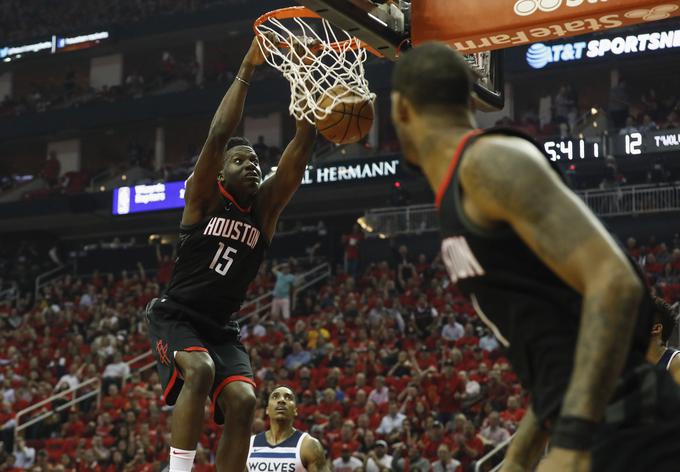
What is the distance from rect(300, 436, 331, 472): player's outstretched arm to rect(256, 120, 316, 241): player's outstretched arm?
110 inches

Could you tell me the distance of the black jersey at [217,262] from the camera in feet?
19.3

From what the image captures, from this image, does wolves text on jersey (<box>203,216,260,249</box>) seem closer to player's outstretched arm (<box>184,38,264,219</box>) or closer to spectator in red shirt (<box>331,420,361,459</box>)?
player's outstretched arm (<box>184,38,264,219</box>)

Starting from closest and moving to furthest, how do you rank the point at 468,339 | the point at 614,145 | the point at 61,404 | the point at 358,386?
the point at 358,386 < the point at 468,339 < the point at 61,404 < the point at 614,145

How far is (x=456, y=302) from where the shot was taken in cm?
1872

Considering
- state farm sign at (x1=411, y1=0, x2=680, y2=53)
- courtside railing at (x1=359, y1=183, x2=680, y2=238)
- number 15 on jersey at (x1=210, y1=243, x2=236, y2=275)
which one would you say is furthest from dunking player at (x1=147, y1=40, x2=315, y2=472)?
courtside railing at (x1=359, y1=183, x2=680, y2=238)

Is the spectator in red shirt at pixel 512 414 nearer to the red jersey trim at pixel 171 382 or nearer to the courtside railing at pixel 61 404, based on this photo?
the red jersey trim at pixel 171 382

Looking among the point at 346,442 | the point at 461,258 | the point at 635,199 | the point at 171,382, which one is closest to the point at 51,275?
the point at 635,199

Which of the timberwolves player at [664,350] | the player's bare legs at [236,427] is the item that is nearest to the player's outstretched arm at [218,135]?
the player's bare legs at [236,427]

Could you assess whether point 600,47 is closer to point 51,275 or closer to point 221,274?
point 51,275

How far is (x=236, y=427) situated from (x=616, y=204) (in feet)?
55.0

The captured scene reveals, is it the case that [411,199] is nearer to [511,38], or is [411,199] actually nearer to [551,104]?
[551,104]

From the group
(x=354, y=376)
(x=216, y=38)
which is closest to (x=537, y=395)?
(x=354, y=376)

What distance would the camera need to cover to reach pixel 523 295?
268 cm

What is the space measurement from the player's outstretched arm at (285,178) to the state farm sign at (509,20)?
1.12 meters
